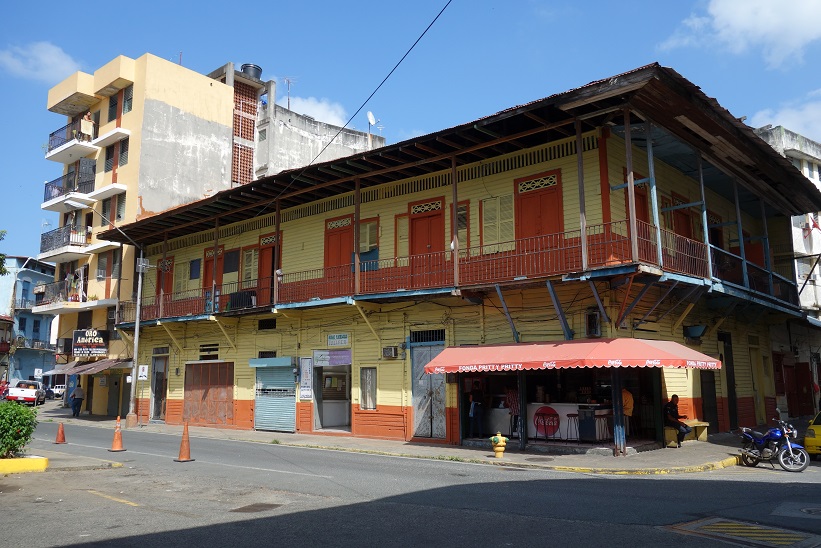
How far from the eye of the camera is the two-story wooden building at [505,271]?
55.2ft

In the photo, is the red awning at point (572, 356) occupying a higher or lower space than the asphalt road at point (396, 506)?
higher

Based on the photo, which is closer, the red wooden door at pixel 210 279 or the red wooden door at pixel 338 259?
the red wooden door at pixel 338 259

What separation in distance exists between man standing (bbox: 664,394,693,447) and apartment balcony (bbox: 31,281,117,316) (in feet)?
89.4

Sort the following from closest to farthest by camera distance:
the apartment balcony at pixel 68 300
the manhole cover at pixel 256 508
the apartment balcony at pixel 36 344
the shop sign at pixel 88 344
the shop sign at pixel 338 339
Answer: the manhole cover at pixel 256 508
the shop sign at pixel 338 339
the shop sign at pixel 88 344
the apartment balcony at pixel 68 300
the apartment balcony at pixel 36 344

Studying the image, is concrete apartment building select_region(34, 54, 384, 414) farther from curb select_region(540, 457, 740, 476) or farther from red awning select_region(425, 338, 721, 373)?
curb select_region(540, 457, 740, 476)

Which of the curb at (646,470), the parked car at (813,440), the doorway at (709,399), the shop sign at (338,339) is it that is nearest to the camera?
the curb at (646,470)

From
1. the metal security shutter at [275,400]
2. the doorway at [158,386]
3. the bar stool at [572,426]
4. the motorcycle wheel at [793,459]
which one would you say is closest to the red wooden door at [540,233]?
the bar stool at [572,426]

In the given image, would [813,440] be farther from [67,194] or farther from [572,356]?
[67,194]

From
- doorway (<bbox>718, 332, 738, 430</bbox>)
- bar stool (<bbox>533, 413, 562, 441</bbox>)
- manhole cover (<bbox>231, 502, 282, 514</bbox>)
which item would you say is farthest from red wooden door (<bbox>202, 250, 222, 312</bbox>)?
doorway (<bbox>718, 332, 738, 430</bbox>)

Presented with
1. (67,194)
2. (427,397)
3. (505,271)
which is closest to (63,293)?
(67,194)

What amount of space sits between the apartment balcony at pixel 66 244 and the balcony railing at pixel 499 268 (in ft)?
41.8

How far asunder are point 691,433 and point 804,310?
47.8ft

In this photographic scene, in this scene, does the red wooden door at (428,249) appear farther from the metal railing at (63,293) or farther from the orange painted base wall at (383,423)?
the metal railing at (63,293)

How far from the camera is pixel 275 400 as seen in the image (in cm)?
2494
